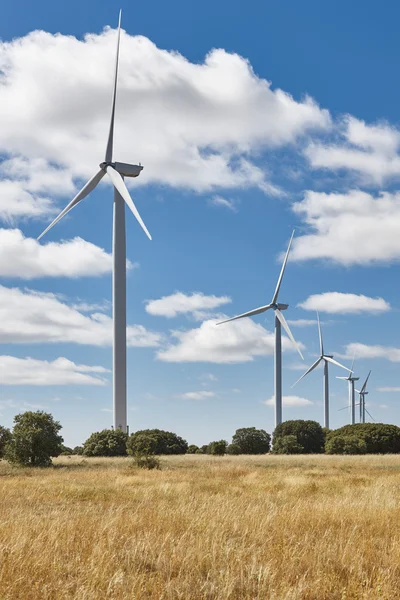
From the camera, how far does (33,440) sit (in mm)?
49531

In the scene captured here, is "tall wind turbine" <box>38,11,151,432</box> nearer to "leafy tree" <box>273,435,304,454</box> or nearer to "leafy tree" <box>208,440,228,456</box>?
"leafy tree" <box>208,440,228,456</box>

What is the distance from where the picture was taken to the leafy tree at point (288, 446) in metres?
88.8

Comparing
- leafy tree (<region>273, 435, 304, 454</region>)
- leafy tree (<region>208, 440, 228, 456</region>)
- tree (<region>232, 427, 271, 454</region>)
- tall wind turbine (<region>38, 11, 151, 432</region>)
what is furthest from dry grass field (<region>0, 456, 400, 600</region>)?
tree (<region>232, 427, 271, 454</region>)

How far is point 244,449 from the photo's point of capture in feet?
296

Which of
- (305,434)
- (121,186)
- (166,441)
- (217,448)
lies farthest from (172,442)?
(121,186)

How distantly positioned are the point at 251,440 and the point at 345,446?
46.1ft

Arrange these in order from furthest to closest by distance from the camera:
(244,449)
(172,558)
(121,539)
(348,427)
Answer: (348,427)
(244,449)
(121,539)
(172,558)

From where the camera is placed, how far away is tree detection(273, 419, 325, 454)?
309 ft

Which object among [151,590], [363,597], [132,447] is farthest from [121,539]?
[132,447]

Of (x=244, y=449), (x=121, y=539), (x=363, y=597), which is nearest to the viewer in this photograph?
(x=363, y=597)

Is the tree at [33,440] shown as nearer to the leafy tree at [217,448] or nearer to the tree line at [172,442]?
the tree line at [172,442]

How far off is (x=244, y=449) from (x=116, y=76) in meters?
55.6

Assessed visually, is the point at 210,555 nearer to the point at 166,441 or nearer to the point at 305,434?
the point at 166,441

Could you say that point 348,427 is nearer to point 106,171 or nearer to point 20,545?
point 106,171
